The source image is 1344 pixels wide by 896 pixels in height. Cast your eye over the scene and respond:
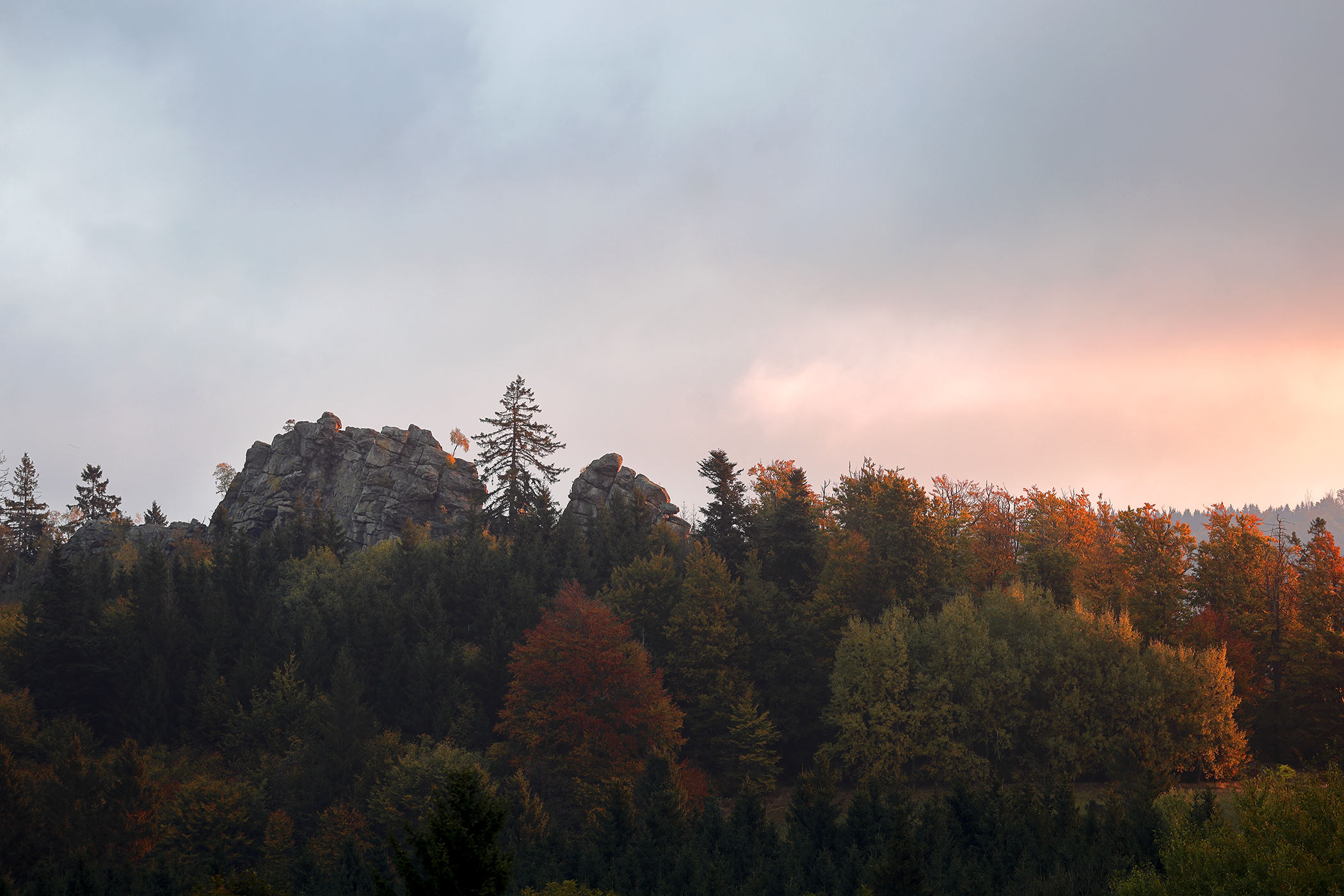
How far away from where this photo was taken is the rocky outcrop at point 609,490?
10119 centimetres

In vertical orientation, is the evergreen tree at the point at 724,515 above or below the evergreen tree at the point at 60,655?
above

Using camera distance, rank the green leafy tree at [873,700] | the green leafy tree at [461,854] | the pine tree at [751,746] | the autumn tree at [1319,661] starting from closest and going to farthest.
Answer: the green leafy tree at [461,854] < the green leafy tree at [873,700] < the autumn tree at [1319,661] < the pine tree at [751,746]

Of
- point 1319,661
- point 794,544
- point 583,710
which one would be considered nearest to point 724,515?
point 794,544

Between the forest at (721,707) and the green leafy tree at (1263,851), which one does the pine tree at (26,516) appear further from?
the green leafy tree at (1263,851)

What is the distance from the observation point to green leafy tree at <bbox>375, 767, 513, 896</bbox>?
2025 cm

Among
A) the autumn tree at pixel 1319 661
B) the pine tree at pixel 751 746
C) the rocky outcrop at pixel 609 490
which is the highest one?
the rocky outcrop at pixel 609 490

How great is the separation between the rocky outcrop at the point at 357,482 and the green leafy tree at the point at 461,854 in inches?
3248

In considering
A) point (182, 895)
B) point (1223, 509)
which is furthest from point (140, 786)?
point (1223, 509)

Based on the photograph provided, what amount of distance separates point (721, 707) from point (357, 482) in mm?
63423

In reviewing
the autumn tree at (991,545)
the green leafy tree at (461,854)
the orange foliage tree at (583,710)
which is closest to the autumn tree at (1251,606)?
the autumn tree at (991,545)

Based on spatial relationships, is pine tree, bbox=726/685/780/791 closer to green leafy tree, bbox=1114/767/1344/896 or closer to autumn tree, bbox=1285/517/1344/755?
green leafy tree, bbox=1114/767/1344/896

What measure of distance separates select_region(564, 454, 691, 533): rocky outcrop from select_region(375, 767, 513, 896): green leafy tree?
78.3 m

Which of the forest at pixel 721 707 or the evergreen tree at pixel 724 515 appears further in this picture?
the evergreen tree at pixel 724 515

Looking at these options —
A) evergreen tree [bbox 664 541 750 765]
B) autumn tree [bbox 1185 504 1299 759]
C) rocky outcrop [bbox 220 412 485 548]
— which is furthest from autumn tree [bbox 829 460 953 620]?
rocky outcrop [bbox 220 412 485 548]
